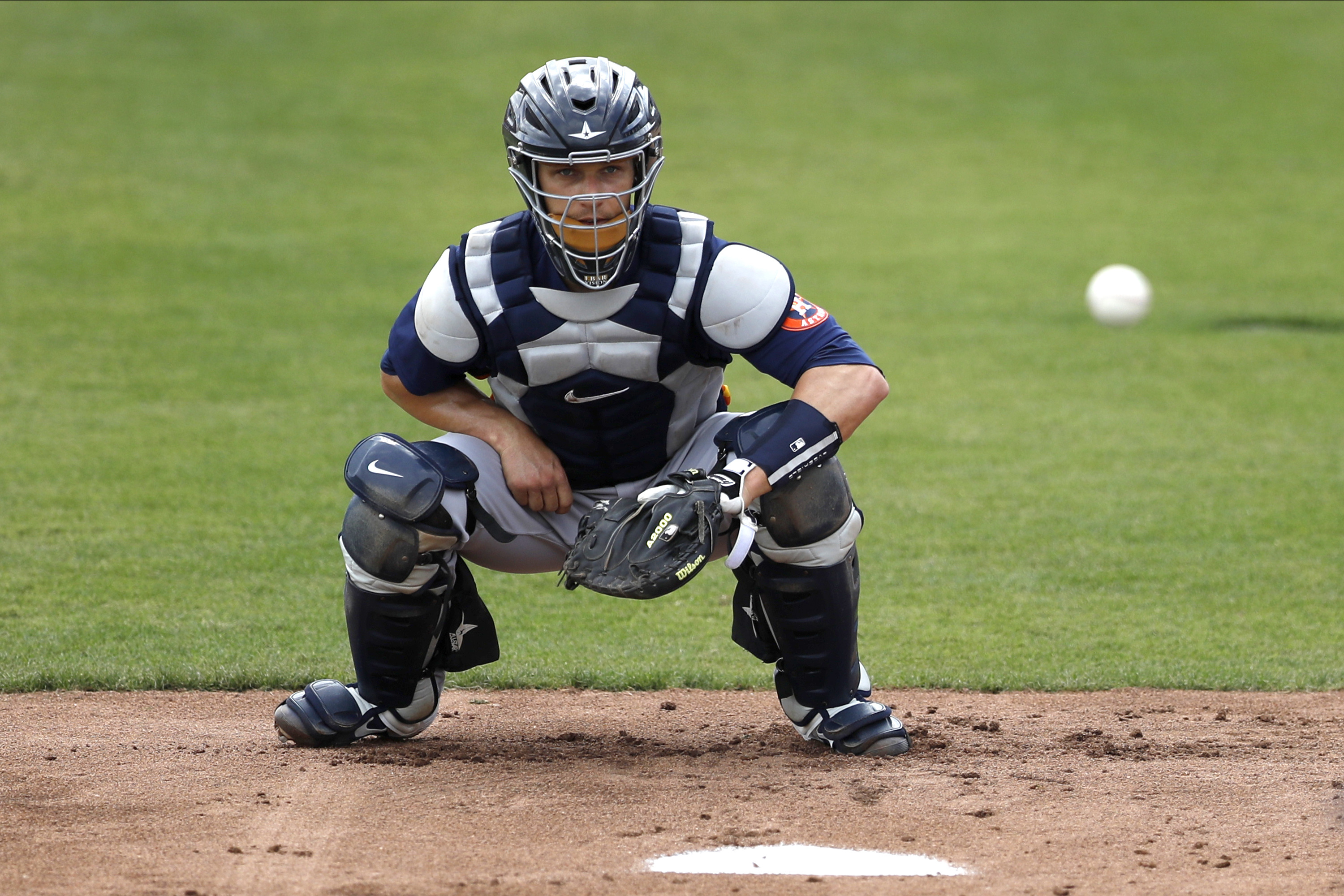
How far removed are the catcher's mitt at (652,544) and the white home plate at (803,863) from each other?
0.67 metres

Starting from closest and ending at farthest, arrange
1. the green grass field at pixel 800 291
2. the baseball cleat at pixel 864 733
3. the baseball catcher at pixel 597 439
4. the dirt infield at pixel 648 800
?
1. the dirt infield at pixel 648 800
2. the baseball catcher at pixel 597 439
3. the baseball cleat at pixel 864 733
4. the green grass field at pixel 800 291

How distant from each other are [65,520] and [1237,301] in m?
10.3

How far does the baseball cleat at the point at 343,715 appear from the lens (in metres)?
4.15

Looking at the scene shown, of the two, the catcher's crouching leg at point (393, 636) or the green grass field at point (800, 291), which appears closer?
the catcher's crouching leg at point (393, 636)

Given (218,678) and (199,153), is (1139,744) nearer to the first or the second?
(218,678)

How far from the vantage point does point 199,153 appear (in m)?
17.7

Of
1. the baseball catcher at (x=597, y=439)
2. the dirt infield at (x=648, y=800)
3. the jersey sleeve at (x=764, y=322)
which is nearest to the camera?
the dirt infield at (x=648, y=800)

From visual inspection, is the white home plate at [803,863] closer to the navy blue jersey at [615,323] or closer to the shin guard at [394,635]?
the shin guard at [394,635]

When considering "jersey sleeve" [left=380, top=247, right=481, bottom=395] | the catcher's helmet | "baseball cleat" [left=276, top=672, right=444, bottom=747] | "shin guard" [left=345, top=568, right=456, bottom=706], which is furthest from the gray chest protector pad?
the catcher's helmet

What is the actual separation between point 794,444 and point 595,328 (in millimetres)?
644

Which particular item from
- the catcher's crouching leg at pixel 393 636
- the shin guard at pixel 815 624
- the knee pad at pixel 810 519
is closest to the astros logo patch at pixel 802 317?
the knee pad at pixel 810 519

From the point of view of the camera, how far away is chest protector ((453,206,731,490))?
4.02 m

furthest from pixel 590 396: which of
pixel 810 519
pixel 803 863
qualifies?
pixel 803 863

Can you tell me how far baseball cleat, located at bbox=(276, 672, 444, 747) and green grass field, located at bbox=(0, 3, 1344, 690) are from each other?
2.96ft
